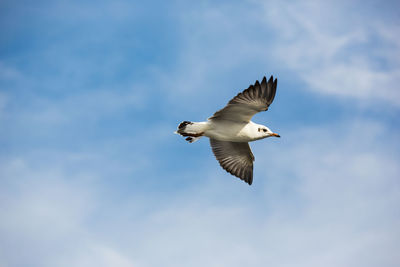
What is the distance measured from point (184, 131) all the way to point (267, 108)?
3214mm

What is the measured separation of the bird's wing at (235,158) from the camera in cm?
1916

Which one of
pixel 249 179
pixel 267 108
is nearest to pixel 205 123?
pixel 267 108

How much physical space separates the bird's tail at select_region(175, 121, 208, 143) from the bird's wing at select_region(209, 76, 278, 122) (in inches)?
27.3

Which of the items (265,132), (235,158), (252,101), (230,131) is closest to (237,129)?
(230,131)

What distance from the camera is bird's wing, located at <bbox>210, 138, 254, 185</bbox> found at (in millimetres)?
19156

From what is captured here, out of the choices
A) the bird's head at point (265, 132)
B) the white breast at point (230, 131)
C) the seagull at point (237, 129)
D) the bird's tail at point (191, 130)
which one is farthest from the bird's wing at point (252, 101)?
the bird's head at point (265, 132)

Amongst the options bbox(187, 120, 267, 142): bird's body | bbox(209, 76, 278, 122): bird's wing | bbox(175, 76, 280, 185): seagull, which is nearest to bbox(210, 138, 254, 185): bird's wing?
bbox(175, 76, 280, 185): seagull

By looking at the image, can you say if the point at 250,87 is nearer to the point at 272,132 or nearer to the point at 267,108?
the point at 267,108

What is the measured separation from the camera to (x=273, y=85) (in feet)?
51.1

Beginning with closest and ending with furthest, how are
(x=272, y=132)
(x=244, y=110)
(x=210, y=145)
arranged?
(x=244, y=110)
(x=272, y=132)
(x=210, y=145)

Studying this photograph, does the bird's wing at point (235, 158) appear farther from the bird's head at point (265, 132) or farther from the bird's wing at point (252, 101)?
the bird's wing at point (252, 101)

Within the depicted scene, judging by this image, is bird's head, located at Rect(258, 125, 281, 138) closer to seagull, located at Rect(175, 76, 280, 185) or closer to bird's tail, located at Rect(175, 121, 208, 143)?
seagull, located at Rect(175, 76, 280, 185)

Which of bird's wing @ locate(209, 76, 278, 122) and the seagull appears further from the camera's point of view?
the seagull

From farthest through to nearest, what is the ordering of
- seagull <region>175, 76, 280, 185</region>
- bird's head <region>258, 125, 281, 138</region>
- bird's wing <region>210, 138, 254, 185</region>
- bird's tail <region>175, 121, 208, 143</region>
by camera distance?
1. bird's wing <region>210, 138, 254, 185</region>
2. bird's head <region>258, 125, 281, 138</region>
3. bird's tail <region>175, 121, 208, 143</region>
4. seagull <region>175, 76, 280, 185</region>
